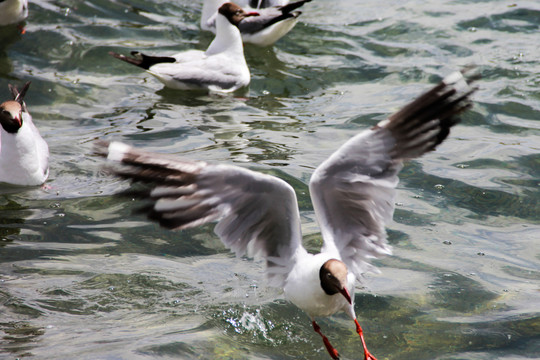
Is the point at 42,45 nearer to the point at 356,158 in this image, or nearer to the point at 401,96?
the point at 401,96

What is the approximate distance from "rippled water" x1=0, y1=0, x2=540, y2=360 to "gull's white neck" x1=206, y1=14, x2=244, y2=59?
46 cm

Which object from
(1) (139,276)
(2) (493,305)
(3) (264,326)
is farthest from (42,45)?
(2) (493,305)

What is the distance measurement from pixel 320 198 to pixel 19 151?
116 inches

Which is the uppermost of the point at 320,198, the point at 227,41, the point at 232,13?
the point at 320,198

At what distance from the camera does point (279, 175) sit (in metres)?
5.81

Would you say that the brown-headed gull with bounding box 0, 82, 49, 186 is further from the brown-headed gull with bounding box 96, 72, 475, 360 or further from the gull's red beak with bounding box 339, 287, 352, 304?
the gull's red beak with bounding box 339, 287, 352, 304

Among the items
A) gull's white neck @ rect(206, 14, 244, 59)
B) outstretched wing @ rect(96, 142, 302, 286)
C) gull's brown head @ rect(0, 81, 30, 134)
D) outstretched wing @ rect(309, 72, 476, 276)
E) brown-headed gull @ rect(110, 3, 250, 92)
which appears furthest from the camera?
gull's white neck @ rect(206, 14, 244, 59)

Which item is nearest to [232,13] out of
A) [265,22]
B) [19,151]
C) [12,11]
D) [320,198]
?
[265,22]

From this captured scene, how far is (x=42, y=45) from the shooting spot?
8773 millimetres

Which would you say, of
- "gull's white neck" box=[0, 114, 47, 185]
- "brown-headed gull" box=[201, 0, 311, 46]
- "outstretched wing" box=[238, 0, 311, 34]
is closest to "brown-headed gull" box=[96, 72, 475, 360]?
"gull's white neck" box=[0, 114, 47, 185]

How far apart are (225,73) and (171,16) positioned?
2688 mm

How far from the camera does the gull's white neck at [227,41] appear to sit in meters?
8.16

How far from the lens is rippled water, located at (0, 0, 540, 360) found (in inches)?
161

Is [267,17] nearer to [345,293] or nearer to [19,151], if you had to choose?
[19,151]
